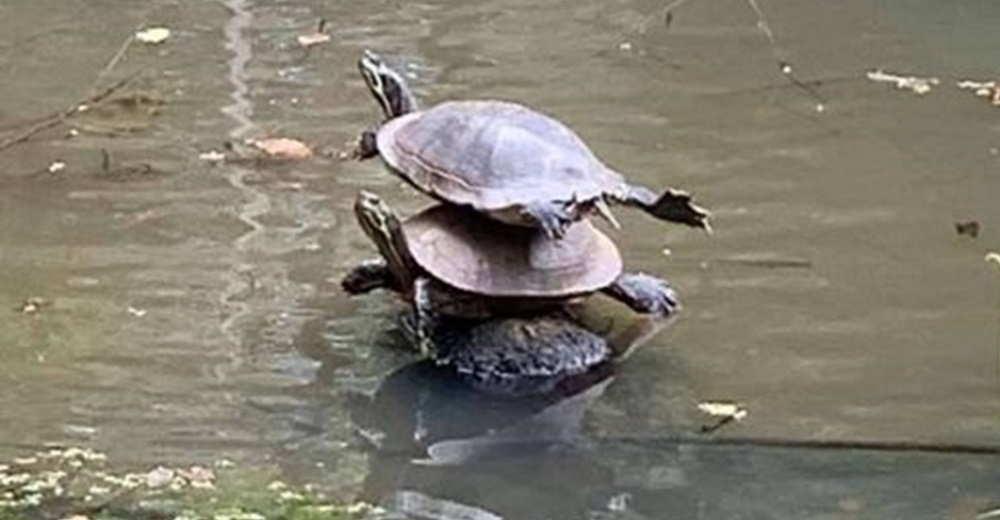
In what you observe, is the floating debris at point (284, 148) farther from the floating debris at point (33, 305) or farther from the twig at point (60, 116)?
the floating debris at point (33, 305)

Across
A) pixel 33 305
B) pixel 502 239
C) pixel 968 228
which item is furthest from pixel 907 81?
pixel 33 305

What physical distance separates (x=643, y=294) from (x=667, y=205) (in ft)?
0.70

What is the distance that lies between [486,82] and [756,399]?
2.42 meters

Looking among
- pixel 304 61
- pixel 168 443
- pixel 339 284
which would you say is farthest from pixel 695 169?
pixel 168 443

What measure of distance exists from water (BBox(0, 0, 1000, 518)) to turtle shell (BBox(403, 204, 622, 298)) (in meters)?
0.24

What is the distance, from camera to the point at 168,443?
13.3 feet

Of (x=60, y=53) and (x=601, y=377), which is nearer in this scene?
(x=601, y=377)

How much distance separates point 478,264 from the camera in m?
4.44

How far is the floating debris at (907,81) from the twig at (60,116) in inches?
93.2

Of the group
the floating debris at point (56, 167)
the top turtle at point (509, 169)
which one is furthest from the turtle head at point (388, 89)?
the floating debris at point (56, 167)

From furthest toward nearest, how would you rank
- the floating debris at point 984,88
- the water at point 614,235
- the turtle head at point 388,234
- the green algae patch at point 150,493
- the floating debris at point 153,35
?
the floating debris at point 153,35, the floating debris at point 984,88, the turtle head at point 388,234, the water at point 614,235, the green algae patch at point 150,493

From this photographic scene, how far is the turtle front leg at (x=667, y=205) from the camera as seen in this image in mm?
4492

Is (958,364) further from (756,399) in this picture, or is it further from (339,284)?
(339,284)

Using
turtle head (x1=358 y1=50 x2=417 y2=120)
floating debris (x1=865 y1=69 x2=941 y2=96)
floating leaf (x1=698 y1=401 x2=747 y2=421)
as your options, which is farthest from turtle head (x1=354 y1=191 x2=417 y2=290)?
floating debris (x1=865 y1=69 x2=941 y2=96)
